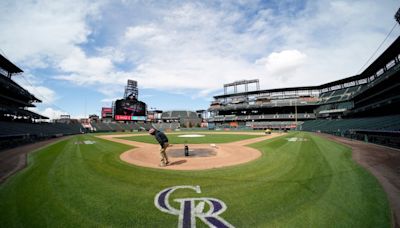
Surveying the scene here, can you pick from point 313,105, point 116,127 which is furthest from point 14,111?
point 313,105

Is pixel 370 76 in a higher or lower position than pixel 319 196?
higher

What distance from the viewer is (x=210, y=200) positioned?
5457mm

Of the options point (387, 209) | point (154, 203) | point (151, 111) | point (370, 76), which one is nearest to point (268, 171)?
point (387, 209)

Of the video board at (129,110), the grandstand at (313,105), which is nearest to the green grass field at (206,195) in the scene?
the grandstand at (313,105)

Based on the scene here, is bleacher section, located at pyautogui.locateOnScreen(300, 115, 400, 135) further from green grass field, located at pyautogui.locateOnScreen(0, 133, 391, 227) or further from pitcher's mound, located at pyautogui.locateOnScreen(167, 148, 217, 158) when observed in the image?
green grass field, located at pyautogui.locateOnScreen(0, 133, 391, 227)

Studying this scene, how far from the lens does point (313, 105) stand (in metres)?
66.6

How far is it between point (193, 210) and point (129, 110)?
2508 inches

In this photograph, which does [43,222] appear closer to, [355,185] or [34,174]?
[34,174]

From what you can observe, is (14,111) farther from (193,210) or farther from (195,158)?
(193,210)

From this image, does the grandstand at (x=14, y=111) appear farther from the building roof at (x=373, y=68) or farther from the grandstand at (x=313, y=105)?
the building roof at (x=373, y=68)

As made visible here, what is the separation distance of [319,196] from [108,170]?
896cm

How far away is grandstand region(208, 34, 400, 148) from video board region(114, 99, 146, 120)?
37.7 meters

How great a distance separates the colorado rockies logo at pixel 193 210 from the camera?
423cm

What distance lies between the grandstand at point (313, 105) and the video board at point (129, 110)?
37654 mm
